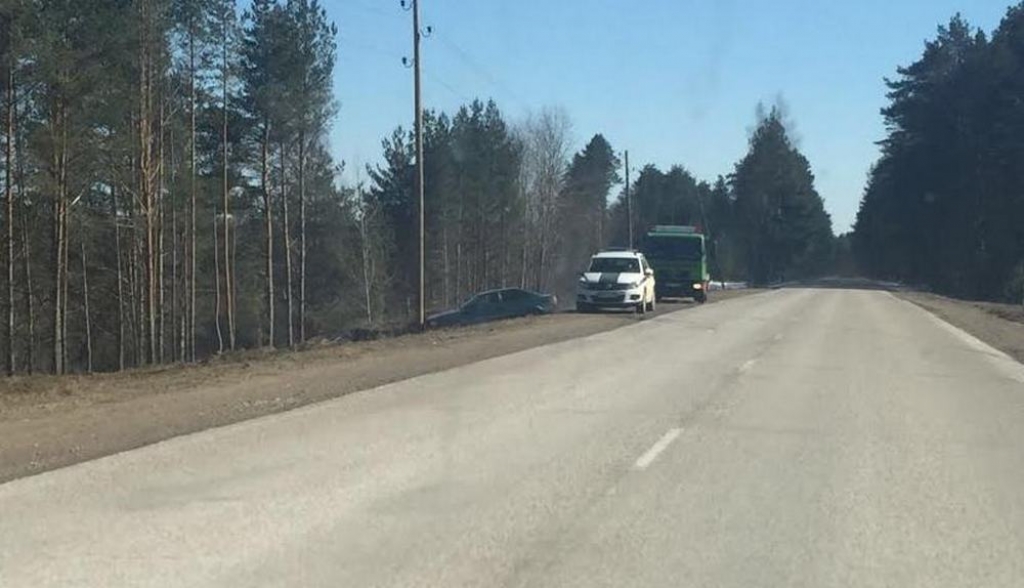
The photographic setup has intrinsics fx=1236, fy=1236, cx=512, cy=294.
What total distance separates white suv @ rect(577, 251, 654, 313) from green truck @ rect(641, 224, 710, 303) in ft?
23.5

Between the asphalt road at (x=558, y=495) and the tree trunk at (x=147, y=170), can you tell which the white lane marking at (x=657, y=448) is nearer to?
the asphalt road at (x=558, y=495)

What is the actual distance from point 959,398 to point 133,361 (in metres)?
46.0

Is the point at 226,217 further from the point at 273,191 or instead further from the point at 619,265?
the point at 619,265

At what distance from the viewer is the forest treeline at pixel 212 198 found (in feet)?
135

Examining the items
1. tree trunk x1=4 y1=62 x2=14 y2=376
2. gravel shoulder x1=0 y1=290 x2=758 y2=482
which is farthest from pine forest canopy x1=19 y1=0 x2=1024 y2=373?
gravel shoulder x1=0 y1=290 x2=758 y2=482

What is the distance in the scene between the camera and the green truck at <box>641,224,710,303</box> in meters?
51.9

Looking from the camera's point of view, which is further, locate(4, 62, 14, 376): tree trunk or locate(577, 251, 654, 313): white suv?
locate(577, 251, 654, 313): white suv

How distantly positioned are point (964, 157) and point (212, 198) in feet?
177

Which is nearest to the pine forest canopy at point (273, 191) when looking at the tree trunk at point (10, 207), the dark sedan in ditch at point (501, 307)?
the tree trunk at point (10, 207)

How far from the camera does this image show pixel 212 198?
58.3 meters

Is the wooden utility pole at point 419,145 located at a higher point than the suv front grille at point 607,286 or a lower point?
higher

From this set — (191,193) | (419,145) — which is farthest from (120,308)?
(419,145)

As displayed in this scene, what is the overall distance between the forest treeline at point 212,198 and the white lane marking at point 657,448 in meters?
29.4

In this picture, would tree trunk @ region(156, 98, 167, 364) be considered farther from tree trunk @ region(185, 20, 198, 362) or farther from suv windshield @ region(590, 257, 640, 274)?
suv windshield @ region(590, 257, 640, 274)
